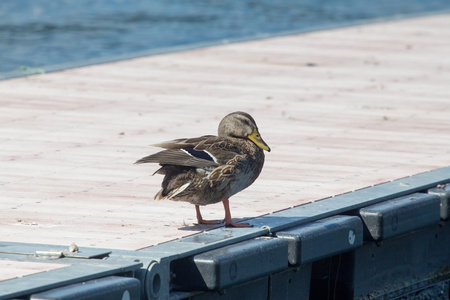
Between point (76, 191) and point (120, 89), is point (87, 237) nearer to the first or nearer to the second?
point (76, 191)

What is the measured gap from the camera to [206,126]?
1199 centimetres

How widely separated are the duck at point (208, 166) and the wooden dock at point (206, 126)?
0.33m

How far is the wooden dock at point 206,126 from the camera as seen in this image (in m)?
8.11

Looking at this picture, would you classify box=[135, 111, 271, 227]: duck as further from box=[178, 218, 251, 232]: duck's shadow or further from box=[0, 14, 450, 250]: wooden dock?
box=[0, 14, 450, 250]: wooden dock

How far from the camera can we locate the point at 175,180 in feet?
23.3

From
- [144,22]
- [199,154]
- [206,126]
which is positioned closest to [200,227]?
[199,154]

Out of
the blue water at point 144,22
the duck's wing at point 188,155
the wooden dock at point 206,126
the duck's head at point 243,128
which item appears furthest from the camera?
the blue water at point 144,22

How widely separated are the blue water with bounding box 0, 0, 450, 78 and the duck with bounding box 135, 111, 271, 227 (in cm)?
1493

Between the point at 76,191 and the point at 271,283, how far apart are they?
6.16 feet

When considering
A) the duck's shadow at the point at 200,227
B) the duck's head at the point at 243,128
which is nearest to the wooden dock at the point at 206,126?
the duck's shadow at the point at 200,227

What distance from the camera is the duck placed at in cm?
708

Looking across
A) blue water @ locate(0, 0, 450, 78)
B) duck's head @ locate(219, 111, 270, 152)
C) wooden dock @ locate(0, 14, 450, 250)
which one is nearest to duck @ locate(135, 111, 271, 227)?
duck's head @ locate(219, 111, 270, 152)

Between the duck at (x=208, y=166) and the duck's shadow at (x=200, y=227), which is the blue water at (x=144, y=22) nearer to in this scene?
the duck's shadow at (x=200, y=227)

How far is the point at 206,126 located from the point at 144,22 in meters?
19.7
